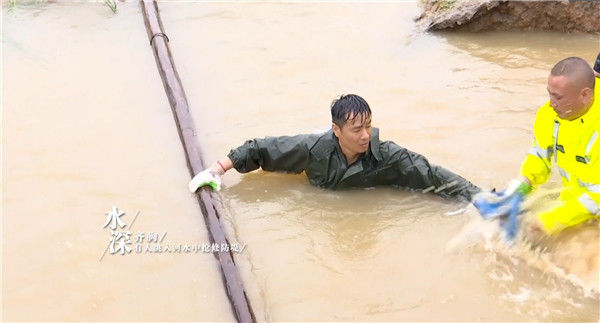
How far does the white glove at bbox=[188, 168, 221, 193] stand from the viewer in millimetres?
4262

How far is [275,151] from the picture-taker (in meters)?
4.38

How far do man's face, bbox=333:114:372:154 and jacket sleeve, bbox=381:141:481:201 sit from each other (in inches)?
7.6

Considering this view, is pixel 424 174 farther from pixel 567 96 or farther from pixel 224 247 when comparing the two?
pixel 224 247

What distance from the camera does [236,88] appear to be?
5.67m

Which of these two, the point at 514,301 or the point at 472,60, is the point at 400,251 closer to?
the point at 514,301

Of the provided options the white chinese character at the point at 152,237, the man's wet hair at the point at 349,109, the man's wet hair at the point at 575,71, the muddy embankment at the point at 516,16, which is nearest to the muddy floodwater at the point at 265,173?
the white chinese character at the point at 152,237

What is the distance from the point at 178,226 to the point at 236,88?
1.84 metres

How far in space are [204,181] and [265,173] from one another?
1.69 feet

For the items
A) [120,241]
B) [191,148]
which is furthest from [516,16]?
[120,241]

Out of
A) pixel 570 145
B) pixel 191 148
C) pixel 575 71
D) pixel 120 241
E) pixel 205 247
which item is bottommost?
pixel 205 247

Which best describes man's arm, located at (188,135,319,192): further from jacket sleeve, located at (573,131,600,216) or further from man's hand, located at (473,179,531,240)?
jacket sleeve, located at (573,131,600,216)

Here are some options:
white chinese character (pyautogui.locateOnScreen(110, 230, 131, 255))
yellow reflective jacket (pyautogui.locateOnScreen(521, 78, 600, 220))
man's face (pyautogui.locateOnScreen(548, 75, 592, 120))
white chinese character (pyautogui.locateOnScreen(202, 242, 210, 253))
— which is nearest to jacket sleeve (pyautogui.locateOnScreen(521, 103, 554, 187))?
yellow reflective jacket (pyautogui.locateOnScreen(521, 78, 600, 220))

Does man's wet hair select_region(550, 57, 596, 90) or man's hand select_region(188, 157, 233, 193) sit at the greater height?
man's wet hair select_region(550, 57, 596, 90)

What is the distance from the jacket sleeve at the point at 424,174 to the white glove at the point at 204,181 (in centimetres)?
102
